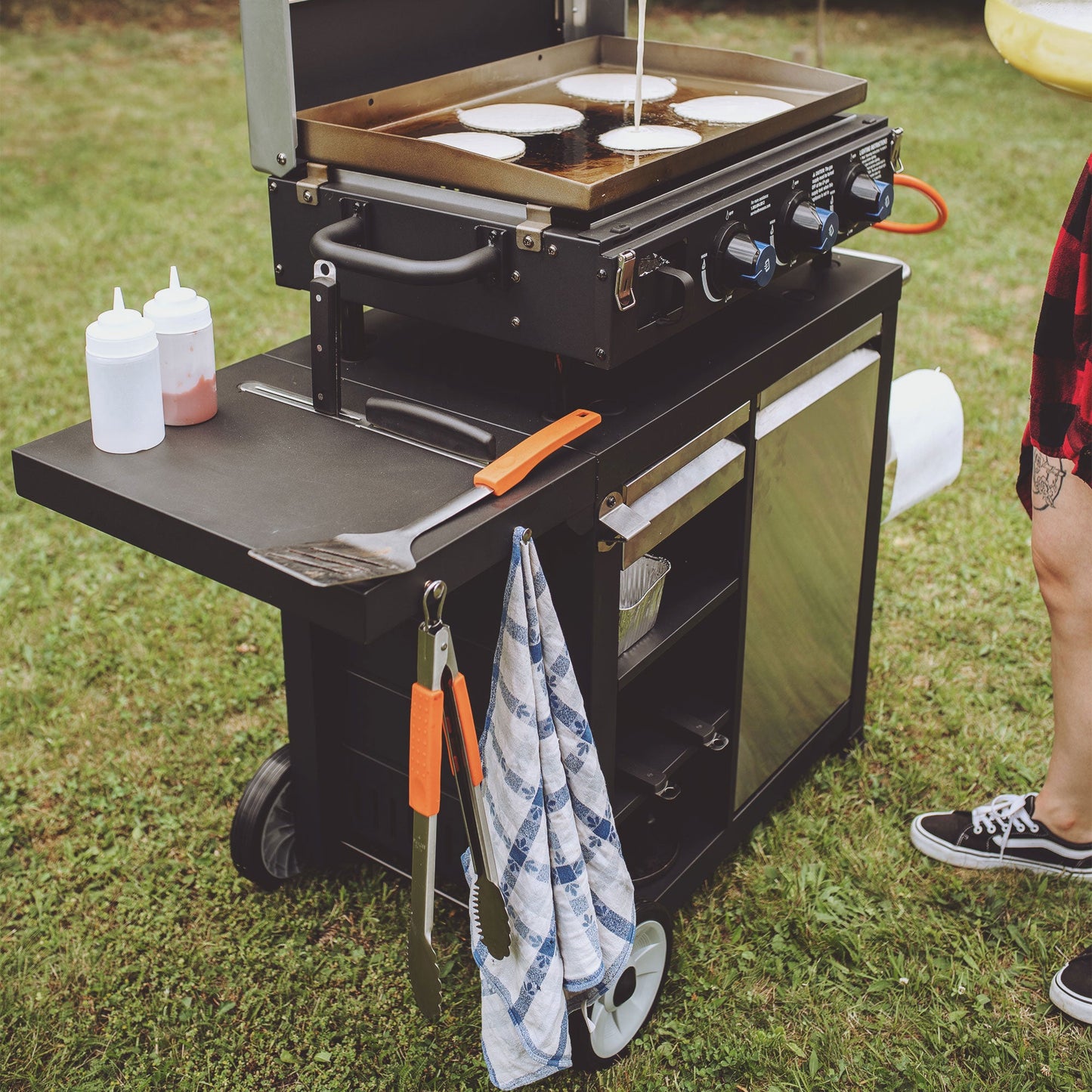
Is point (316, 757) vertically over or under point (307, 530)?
under

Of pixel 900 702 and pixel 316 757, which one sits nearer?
pixel 316 757

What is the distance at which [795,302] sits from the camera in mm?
2012

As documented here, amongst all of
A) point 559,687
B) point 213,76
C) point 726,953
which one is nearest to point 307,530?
point 559,687

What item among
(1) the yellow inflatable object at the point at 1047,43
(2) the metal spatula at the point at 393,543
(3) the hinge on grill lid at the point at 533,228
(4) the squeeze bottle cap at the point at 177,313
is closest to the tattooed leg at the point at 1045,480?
(1) the yellow inflatable object at the point at 1047,43

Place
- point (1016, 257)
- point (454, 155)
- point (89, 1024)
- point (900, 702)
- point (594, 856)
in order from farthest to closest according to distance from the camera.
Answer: point (1016, 257)
point (900, 702)
point (89, 1024)
point (594, 856)
point (454, 155)

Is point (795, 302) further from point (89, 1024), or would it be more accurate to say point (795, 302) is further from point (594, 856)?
point (89, 1024)

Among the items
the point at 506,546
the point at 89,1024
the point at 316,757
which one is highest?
the point at 506,546

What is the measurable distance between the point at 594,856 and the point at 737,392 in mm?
691

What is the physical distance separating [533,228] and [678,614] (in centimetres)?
68

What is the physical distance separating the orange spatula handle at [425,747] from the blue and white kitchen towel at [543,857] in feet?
0.64

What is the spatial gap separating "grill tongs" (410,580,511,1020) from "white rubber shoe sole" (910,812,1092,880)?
1017 mm

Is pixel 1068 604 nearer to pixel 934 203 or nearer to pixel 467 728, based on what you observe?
pixel 934 203

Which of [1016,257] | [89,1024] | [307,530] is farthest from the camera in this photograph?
[1016,257]

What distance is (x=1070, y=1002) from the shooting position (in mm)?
1992
